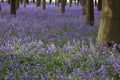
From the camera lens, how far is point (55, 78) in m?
6.14

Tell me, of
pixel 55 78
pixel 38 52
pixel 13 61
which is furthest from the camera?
pixel 38 52

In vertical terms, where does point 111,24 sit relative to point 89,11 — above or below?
below

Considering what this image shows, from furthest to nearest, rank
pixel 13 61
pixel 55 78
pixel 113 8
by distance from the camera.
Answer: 1. pixel 113 8
2. pixel 13 61
3. pixel 55 78

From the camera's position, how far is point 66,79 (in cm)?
572

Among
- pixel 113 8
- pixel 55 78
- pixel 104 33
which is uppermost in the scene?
pixel 113 8

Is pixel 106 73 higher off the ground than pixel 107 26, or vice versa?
pixel 107 26

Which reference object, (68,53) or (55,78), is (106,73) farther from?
(68,53)

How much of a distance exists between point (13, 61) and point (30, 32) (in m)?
5.19

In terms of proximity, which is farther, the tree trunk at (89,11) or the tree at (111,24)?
the tree trunk at (89,11)

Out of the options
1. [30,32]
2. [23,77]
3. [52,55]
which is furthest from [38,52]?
[30,32]

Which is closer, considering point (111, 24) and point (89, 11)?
point (111, 24)

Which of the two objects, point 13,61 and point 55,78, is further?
point 13,61

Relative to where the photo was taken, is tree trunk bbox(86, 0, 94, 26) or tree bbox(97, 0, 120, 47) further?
tree trunk bbox(86, 0, 94, 26)

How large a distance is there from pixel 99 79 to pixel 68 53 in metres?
2.45
